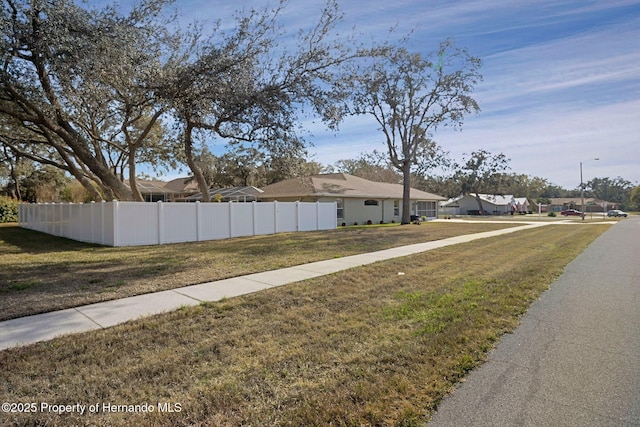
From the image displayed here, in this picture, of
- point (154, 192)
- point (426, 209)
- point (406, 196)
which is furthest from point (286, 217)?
point (154, 192)

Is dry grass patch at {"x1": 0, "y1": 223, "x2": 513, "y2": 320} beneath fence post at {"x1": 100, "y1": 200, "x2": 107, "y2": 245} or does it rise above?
beneath

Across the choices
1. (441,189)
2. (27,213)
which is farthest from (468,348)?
(441,189)

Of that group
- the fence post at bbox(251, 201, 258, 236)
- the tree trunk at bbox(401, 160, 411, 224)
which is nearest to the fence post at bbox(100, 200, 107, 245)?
the fence post at bbox(251, 201, 258, 236)

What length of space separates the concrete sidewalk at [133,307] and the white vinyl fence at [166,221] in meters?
7.87

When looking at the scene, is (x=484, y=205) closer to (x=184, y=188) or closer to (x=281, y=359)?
(x=184, y=188)

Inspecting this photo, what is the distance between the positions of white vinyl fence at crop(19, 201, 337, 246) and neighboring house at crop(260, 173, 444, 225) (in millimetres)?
5509

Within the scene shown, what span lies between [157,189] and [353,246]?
1495 inches

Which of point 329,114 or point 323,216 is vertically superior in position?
point 329,114

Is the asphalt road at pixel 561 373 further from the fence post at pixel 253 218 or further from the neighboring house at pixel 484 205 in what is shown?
the neighboring house at pixel 484 205

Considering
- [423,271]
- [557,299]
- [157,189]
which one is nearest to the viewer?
[557,299]

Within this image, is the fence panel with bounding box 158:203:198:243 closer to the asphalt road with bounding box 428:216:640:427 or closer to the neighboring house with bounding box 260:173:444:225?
the neighboring house with bounding box 260:173:444:225

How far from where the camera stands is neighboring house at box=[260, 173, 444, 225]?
26844 millimetres

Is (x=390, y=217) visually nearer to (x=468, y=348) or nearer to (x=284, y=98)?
(x=284, y=98)

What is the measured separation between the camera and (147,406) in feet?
9.87
